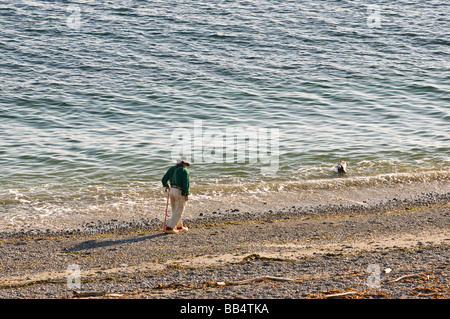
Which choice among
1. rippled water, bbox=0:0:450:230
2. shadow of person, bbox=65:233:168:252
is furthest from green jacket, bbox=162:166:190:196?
rippled water, bbox=0:0:450:230

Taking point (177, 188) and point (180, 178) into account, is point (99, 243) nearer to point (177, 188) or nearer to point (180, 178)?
point (177, 188)

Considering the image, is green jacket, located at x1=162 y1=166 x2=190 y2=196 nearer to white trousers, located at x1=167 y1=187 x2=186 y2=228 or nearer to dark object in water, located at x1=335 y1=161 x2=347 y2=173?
white trousers, located at x1=167 y1=187 x2=186 y2=228

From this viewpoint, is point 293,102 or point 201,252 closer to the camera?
point 201,252

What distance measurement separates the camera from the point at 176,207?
13.3 metres

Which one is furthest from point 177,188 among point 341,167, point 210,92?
point 210,92

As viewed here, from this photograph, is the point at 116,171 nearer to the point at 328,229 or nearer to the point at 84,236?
the point at 84,236

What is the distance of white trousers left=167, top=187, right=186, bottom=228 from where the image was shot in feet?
43.2

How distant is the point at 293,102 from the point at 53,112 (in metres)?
10.7

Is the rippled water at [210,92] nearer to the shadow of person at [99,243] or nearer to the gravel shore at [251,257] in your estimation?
the gravel shore at [251,257]

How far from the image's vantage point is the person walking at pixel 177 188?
1315 centimetres
